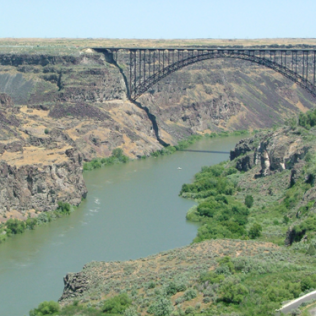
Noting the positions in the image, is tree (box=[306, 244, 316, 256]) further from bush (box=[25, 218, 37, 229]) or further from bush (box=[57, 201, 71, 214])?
bush (box=[57, 201, 71, 214])

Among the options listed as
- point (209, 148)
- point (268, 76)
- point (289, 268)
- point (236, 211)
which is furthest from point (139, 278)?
point (268, 76)

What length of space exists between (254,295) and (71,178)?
116 feet

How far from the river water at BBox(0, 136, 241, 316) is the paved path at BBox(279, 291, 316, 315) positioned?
1559cm

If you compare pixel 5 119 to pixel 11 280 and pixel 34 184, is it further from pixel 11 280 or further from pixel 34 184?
pixel 11 280

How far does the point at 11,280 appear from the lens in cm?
4453

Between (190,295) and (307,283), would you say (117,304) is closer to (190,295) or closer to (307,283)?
(190,295)

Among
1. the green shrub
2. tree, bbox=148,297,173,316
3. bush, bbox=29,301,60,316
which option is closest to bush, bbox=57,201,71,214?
bush, bbox=29,301,60,316

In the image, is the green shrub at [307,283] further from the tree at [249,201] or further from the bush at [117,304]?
the tree at [249,201]

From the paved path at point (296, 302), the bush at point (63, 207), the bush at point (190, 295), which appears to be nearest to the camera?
the paved path at point (296, 302)

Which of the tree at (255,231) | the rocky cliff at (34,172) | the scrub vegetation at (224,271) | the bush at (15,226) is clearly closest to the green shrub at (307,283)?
the scrub vegetation at (224,271)

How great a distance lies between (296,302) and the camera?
95.8 feet

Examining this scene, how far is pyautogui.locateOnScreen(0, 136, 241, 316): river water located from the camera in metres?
43.8

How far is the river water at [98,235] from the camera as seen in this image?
43.8m

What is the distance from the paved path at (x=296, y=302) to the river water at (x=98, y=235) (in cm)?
1559
